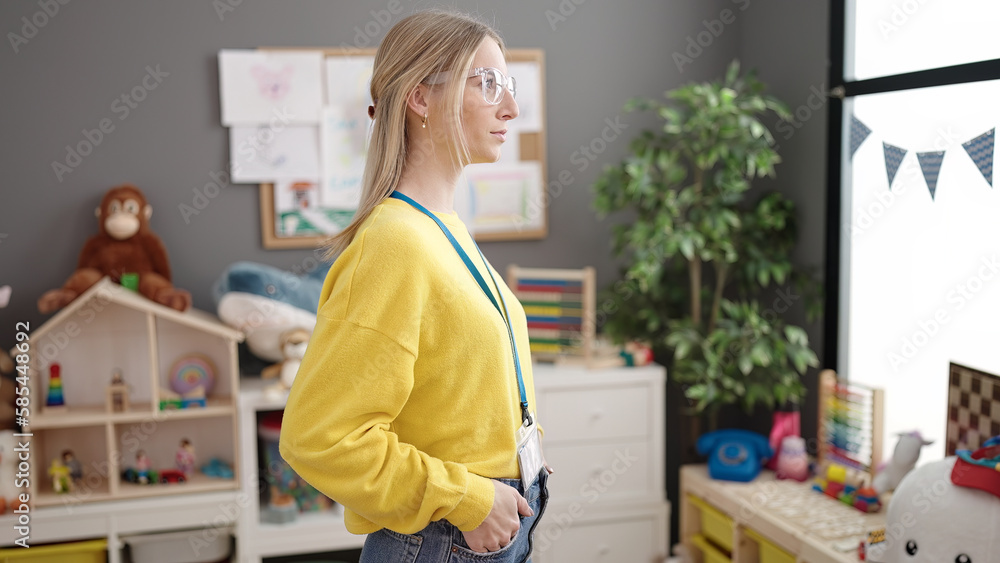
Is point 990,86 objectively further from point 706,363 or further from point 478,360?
point 478,360

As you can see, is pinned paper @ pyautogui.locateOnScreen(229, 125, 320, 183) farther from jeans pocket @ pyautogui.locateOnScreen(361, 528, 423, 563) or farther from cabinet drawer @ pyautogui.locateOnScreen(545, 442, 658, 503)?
jeans pocket @ pyautogui.locateOnScreen(361, 528, 423, 563)

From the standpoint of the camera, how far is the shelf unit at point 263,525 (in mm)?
2359

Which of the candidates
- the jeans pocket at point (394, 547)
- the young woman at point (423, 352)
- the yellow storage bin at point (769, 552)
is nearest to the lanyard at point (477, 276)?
the young woman at point (423, 352)

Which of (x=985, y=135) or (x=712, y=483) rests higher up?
(x=985, y=135)

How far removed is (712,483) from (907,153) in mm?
1087

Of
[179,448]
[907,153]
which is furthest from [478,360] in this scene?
[179,448]

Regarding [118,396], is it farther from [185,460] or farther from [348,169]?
[348,169]

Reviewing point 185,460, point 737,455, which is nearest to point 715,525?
point 737,455

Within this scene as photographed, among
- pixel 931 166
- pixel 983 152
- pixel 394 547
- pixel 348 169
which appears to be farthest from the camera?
pixel 348 169

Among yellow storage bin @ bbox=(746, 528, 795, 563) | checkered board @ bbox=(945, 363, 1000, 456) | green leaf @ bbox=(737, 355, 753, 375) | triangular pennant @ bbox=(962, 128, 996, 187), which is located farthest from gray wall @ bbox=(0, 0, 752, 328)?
checkered board @ bbox=(945, 363, 1000, 456)

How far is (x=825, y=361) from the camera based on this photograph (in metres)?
2.58

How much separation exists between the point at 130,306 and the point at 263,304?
401 mm

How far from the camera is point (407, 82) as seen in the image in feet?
3.54

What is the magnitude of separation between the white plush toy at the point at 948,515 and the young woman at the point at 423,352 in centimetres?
101
